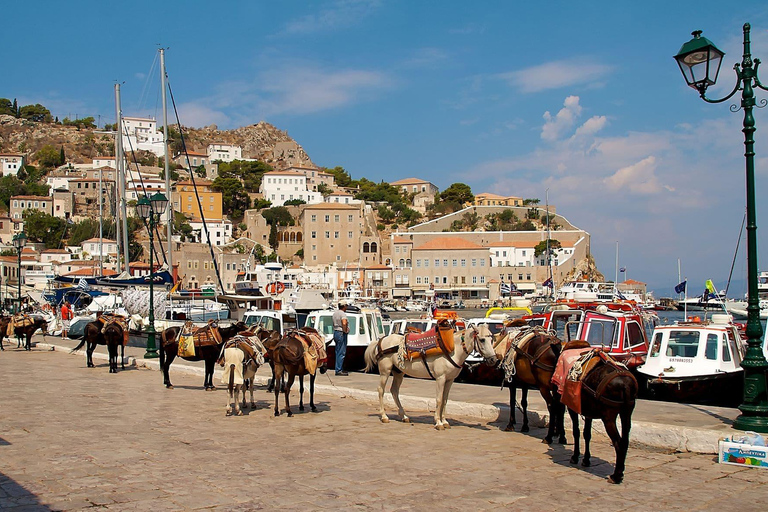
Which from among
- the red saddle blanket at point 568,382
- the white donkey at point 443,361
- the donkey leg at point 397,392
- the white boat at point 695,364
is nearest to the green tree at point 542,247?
the white boat at point 695,364

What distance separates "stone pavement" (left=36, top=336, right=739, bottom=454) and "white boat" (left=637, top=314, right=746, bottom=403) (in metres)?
3.24

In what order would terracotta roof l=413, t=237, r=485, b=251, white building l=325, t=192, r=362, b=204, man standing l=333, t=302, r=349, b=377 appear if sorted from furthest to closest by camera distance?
white building l=325, t=192, r=362, b=204 → terracotta roof l=413, t=237, r=485, b=251 → man standing l=333, t=302, r=349, b=377

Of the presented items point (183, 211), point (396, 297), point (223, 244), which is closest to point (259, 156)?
point (183, 211)

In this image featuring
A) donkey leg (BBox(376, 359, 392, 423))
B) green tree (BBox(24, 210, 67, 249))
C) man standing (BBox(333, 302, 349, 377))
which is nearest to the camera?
donkey leg (BBox(376, 359, 392, 423))

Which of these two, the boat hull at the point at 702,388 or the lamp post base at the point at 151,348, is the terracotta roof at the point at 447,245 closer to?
the lamp post base at the point at 151,348

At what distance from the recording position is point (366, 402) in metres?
13.1

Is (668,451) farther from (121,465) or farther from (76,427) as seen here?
(76,427)

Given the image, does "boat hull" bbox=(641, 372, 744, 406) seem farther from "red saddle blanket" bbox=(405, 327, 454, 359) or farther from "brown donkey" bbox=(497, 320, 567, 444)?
"red saddle blanket" bbox=(405, 327, 454, 359)

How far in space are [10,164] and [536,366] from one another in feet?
594

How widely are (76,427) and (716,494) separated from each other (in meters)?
8.15

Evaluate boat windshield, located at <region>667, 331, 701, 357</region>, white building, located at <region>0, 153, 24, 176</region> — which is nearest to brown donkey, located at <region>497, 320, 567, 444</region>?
boat windshield, located at <region>667, 331, 701, 357</region>

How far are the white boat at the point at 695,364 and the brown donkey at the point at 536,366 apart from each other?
6218 mm

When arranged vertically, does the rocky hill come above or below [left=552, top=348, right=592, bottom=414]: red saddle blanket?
above

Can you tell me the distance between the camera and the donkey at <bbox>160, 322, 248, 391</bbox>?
14.2 metres
